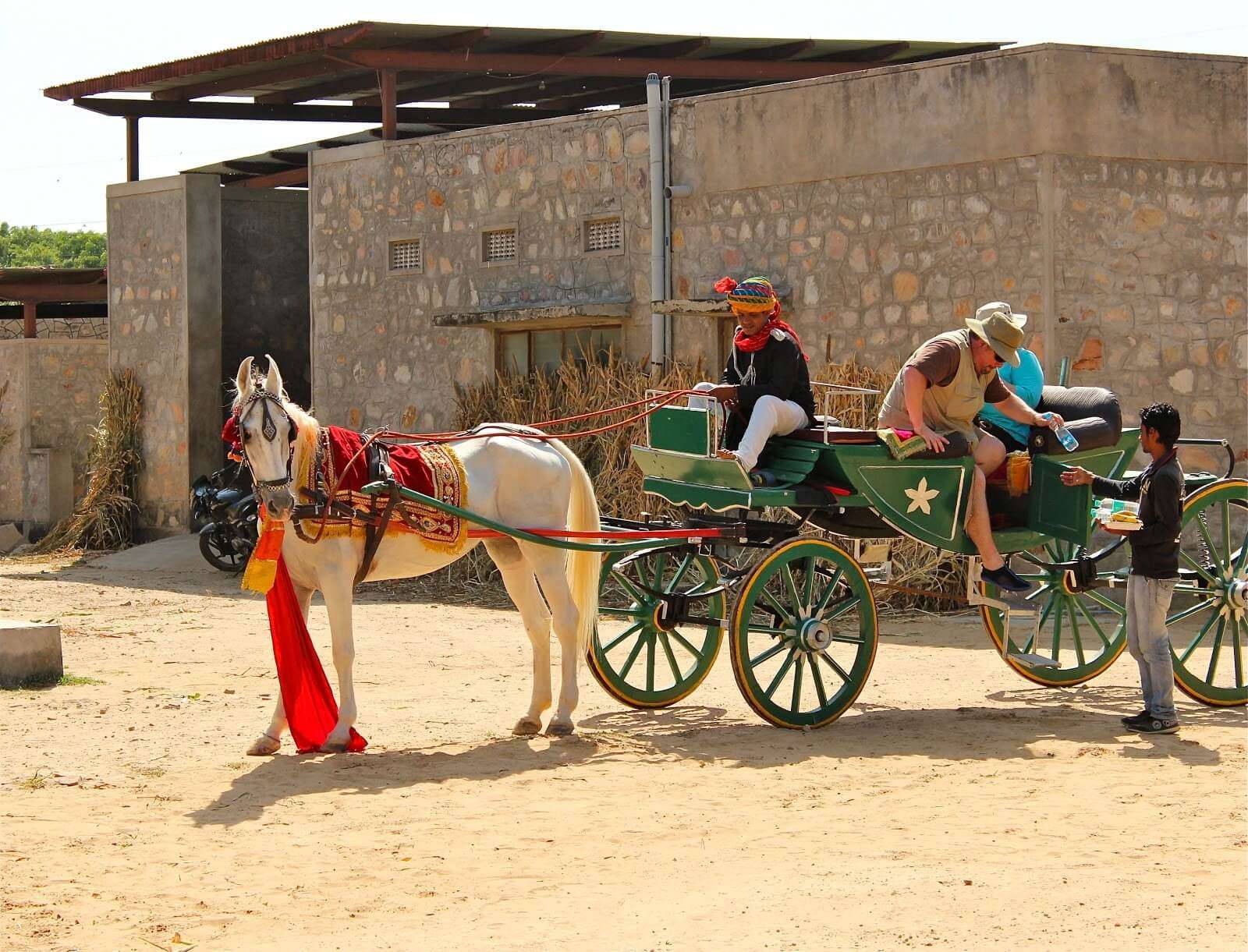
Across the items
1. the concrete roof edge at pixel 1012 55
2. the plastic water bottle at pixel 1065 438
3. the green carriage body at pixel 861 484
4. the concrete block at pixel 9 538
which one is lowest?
the concrete block at pixel 9 538

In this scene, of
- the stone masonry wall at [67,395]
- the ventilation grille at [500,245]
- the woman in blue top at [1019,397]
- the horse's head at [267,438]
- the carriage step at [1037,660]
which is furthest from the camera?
the stone masonry wall at [67,395]

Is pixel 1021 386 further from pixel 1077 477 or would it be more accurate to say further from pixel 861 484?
pixel 861 484

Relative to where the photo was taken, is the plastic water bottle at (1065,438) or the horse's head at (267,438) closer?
the horse's head at (267,438)

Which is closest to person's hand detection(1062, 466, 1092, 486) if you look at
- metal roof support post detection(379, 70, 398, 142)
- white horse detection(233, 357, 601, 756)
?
white horse detection(233, 357, 601, 756)

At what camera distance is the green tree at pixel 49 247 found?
65.3 metres

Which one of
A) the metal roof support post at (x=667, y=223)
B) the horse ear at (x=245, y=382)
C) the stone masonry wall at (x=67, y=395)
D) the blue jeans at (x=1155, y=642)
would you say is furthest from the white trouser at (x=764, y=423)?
the stone masonry wall at (x=67, y=395)

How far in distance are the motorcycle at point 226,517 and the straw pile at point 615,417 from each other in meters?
2.18

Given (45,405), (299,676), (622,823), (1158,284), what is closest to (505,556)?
(299,676)

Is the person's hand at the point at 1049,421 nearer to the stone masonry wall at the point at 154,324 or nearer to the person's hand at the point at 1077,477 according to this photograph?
the person's hand at the point at 1077,477

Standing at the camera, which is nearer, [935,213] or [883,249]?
[935,213]

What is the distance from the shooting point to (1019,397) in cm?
931

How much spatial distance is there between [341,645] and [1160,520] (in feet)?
Answer: 13.8

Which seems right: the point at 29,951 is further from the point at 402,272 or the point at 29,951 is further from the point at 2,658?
the point at 402,272

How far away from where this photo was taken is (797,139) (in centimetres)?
1448
